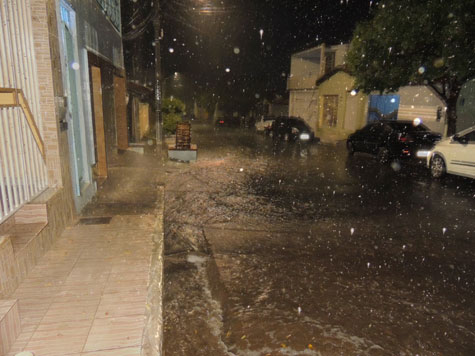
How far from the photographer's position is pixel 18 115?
13.5 ft

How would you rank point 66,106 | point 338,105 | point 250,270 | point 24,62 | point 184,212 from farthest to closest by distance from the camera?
point 338,105 < point 184,212 < point 66,106 < point 250,270 < point 24,62

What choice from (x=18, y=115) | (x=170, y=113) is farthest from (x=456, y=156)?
(x=170, y=113)

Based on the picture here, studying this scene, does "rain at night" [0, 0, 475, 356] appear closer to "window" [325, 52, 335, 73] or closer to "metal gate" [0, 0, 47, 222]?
"metal gate" [0, 0, 47, 222]

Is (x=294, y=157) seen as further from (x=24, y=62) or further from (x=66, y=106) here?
(x=24, y=62)

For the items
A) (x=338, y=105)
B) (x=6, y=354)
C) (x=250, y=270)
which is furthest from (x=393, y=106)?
(x=6, y=354)

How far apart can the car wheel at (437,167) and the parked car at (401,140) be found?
72.3 inches

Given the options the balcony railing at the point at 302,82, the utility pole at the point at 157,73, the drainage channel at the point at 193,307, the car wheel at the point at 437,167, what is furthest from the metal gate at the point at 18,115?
the balcony railing at the point at 302,82

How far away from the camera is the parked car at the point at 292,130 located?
70.3 ft

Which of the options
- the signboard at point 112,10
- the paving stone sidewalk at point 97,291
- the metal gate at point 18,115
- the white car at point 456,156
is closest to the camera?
the paving stone sidewalk at point 97,291

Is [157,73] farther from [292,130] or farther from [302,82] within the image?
[302,82]

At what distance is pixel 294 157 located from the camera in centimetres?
1540

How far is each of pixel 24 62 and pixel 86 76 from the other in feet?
10.6

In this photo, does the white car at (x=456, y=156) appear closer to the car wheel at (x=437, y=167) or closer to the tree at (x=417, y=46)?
the car wheel at (x=437, y=167)

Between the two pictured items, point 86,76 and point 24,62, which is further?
point 86,76
